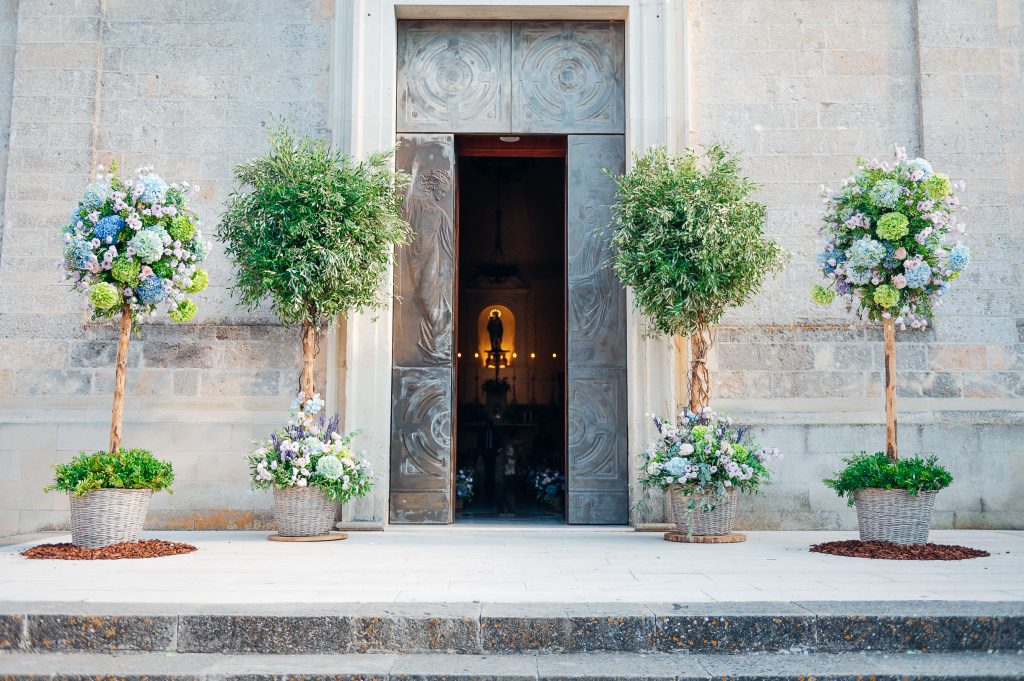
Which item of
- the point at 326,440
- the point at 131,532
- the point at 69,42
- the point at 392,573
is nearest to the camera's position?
the point at 392,573

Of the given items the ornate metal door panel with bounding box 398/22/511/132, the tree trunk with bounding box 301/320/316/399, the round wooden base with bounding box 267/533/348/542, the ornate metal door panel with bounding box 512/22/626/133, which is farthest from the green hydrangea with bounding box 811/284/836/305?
the round wooden base with bounding box 267/533/348/542

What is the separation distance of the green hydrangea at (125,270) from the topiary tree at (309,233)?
1.13 meters

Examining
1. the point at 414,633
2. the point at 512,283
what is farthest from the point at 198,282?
the point at 512,283

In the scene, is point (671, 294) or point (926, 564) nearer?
point (926, 564)

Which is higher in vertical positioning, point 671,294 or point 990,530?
point 671,294

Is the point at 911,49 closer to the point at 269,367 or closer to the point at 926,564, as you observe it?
the point at 926,564

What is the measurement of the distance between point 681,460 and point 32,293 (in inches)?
245

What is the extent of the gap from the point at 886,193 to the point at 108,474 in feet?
19.6

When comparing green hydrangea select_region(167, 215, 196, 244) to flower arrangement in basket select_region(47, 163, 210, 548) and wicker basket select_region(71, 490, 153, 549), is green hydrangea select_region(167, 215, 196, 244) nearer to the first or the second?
flower arrangement in basket select_region(47, 163, 210, 548)

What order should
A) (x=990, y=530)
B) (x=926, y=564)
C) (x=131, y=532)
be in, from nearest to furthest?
1. (x=926, y=564)
2. (x=131, y=532)
3. (x=990, y=530)

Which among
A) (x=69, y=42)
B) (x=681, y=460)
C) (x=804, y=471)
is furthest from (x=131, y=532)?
(x=804, y=471)

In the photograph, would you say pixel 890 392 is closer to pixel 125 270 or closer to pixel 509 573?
pixel 509 573

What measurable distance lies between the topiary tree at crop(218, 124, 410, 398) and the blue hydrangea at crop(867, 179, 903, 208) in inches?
156

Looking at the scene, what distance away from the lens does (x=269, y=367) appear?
9109 mm
